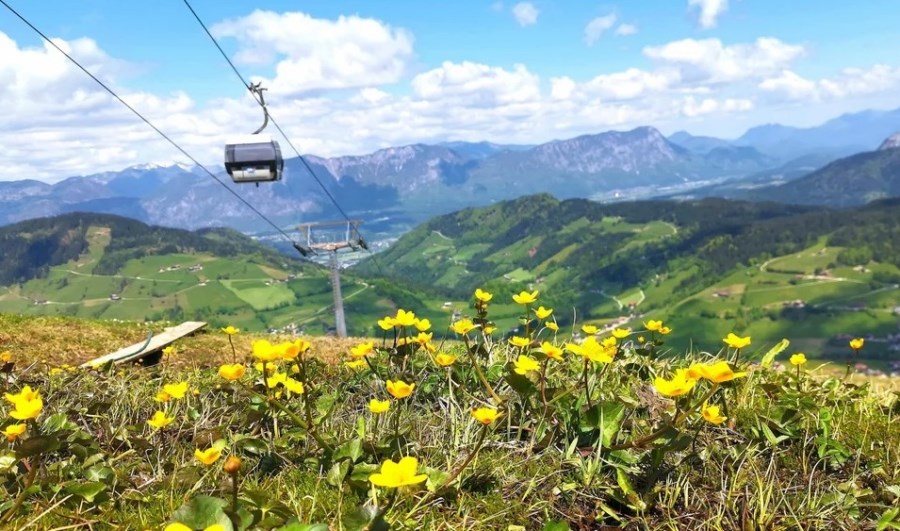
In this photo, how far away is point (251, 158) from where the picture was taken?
1067 inches

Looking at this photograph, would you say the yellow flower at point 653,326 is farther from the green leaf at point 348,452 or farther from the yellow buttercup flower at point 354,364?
the green leaf at point 348,452

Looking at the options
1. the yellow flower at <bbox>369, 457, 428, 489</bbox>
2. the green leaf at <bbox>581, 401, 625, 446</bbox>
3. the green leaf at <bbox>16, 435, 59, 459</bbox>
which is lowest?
the green leaf at <bbox>581, 401, 625, 446</bbox>

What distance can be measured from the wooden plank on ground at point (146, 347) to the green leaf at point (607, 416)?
4635mm

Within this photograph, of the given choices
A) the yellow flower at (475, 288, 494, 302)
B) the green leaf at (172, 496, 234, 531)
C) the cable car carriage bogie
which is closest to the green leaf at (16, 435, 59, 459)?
the green leaf at (172, 496, 234, 531)

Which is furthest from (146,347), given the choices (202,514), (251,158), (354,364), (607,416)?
(251,158)

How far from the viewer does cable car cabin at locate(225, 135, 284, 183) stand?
27000 millimetres

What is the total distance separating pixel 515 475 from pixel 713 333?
18769 centimetres

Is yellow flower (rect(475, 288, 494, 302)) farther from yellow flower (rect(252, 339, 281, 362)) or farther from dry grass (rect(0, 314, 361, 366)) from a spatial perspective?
dry grass (rect(0, 314, 361, 366))

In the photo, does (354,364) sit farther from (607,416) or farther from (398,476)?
(398,476)

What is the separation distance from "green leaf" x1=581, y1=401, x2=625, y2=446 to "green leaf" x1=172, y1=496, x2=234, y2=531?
5.98ft

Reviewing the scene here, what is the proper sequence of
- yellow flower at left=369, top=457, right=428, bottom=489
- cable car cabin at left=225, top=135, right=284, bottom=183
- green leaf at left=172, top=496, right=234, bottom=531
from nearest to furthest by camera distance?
yellow flower at left=369, top=457, right=428, bottom=489, green leaf at left=172, top=496, right=234, bottom=531, cable car cabin at left=225, top=135, right=284, bottom=183

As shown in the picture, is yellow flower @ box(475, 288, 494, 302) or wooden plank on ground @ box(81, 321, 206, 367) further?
wooden plank on ground @ box(81, 321, 206, 367)

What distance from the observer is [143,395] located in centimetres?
463

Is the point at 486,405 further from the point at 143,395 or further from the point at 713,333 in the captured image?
the point at 713,333
